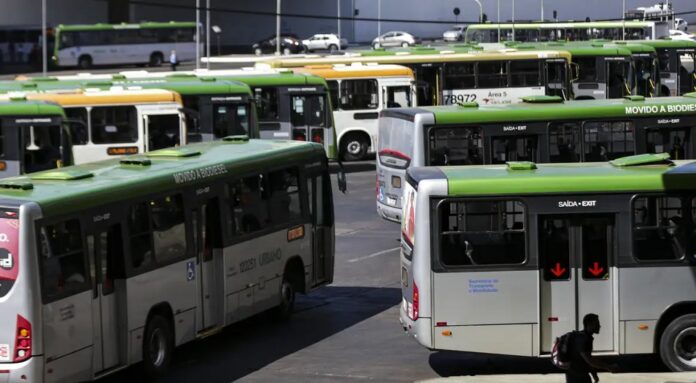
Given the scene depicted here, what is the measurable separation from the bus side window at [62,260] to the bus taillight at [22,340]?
34 cm

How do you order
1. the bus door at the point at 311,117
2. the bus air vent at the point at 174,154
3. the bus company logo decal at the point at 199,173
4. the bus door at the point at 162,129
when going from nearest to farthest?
the bus company logo decal at the point at 199,173 → the bus air vent at the point at 174,154 → the bus door at the point at 162,129 → the bus door at the point at 311,117

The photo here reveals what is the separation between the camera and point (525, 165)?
16234mm

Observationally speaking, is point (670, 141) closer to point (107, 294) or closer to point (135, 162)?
point (135, 162)

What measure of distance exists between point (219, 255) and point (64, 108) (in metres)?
16.2

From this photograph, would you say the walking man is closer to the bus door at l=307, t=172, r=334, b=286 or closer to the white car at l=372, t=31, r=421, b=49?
the bus door at l=307, t=172, r=334, b=286

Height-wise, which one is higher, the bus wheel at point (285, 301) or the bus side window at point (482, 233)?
the bus side window at point (482, 233)

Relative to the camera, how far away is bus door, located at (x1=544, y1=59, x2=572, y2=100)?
45.8 m

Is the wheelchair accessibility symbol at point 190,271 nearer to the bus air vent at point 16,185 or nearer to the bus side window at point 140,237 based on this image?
the bus side window at point 140,237

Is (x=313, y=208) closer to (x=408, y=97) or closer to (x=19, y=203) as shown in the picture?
(x=19, y=203)

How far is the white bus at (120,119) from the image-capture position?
33.4m

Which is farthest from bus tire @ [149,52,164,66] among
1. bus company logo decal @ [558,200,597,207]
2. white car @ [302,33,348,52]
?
bus company logo decal @ [558,200,597,207]

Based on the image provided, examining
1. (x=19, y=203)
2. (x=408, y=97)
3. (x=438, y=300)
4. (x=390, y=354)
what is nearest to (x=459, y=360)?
(x=390, y=354)

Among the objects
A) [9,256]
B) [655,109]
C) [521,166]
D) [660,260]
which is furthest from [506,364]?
[655,109]

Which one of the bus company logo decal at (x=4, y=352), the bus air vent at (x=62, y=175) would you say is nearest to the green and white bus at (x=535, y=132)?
the bus air vent at (x=62, y=175)
